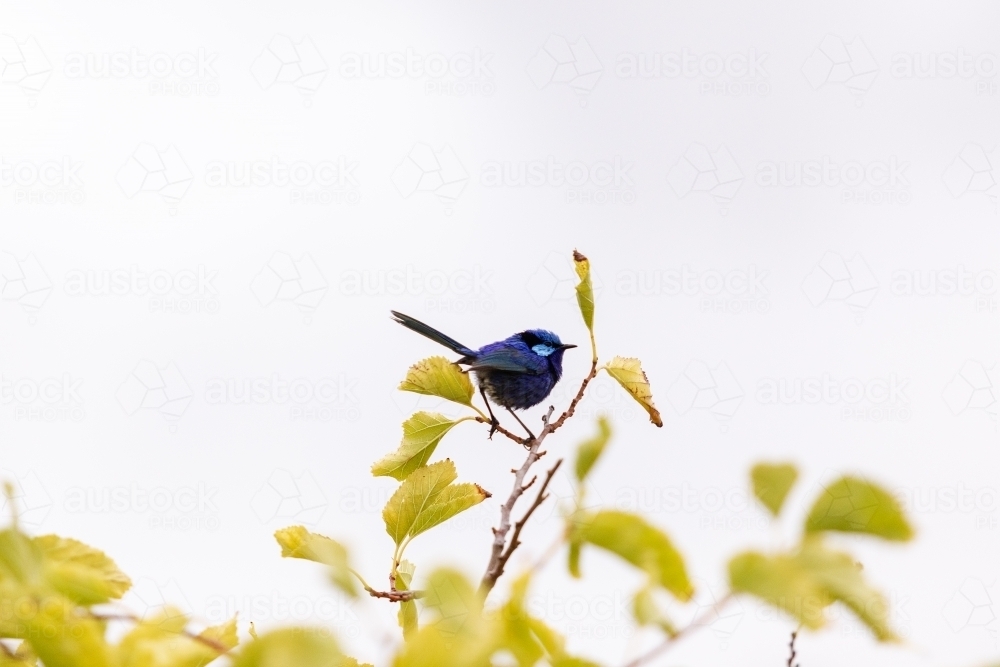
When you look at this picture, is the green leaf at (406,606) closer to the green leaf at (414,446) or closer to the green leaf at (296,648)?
the green leaf at (414,446)

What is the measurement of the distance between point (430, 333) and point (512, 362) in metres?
1.37

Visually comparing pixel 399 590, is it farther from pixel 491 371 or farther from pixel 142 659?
pixel 491 371

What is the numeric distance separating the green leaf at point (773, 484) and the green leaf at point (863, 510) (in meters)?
0.10

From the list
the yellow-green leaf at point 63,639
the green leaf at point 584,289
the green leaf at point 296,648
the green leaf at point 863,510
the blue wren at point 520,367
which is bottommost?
the blue wren at point 520,367

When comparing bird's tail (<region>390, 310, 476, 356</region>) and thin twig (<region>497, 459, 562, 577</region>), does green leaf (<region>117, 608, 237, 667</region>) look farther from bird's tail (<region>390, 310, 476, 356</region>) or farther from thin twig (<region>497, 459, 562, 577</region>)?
bird's tail (<region>390, 310, 476, 356</region>)

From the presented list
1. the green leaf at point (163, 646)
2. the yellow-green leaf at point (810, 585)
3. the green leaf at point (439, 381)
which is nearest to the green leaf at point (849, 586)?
the yellow-green leaf at point (810, 585)

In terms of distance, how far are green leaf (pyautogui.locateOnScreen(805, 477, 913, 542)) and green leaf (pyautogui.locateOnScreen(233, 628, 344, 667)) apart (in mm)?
1017

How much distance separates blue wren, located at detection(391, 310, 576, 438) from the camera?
9461mm

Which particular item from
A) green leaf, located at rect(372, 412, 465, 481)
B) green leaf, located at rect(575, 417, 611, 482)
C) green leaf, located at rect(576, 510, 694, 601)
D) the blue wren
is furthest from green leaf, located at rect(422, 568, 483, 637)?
the blue wren

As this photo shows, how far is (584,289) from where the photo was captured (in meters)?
4.21

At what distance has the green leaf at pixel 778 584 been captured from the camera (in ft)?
5.56

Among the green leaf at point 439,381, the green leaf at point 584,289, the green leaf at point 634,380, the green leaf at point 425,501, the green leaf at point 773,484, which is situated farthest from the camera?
the green leaf at point 439,381

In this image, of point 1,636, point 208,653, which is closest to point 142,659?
point 208,653

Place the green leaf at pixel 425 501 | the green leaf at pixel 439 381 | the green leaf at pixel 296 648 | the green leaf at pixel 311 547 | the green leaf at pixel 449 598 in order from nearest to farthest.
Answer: the green leaf at pixel 296 648 → the green leaf at pixel 449 598 → the green leaf at pixel 311 547 → the green leaf at pixel 425 501 → the green leaf at pixel 439 381
